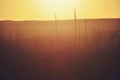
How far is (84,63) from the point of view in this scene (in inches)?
48.3

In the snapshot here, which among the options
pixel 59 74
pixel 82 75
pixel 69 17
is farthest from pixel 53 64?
pixel 69 17

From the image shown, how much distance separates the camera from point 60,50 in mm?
1230

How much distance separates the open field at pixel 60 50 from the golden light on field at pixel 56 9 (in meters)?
0.04

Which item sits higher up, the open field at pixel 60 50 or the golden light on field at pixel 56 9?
the golden light on field at pixel 56 9

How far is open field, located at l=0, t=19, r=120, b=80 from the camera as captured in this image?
122 centimetres

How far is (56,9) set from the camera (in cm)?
125

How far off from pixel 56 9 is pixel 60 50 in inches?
10.1

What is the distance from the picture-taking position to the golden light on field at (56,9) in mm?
1242

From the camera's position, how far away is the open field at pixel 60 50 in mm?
1218

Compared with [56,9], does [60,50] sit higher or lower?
lower

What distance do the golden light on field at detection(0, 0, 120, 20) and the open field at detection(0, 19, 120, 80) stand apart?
40mm

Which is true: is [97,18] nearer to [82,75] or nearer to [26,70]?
[82,75]

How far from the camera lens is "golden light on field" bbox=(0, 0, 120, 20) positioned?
124 cm

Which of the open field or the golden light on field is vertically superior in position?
the golden light on field
